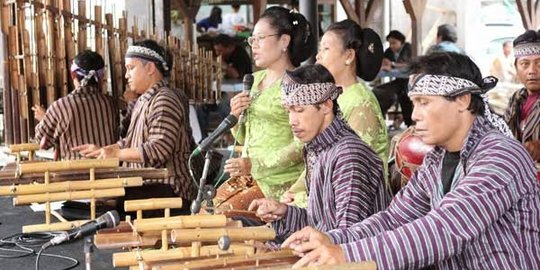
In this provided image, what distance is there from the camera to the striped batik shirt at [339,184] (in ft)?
8.68

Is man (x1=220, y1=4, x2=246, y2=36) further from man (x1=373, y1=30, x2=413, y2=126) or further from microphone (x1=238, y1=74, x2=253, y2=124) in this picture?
microphone (x1=238, y1=74, x2=253, y2=124)

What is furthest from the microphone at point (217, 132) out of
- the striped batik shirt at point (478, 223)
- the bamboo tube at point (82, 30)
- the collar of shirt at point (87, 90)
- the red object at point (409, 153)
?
Result: the bamboo tube at point (82, 30)

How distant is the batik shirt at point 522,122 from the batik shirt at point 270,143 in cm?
127

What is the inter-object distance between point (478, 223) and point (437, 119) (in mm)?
285

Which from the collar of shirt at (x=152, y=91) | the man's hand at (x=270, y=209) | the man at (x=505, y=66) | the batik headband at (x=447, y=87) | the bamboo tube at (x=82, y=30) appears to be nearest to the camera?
the batik headband at (x=447, y=87)

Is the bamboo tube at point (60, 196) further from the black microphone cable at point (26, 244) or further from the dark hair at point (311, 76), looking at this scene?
the dark hair at point (311, 76)

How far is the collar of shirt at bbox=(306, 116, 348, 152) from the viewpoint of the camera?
A: 2775mm

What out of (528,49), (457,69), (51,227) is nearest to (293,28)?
(528,49)

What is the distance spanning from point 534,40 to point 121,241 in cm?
267

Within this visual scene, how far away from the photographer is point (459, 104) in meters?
2.15

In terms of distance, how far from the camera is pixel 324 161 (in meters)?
2.76

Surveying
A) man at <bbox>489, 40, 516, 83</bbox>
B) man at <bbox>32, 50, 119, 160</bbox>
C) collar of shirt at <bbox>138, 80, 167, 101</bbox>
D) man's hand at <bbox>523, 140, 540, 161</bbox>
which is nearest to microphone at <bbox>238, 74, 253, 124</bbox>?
collar of shirt at <bbox>138, 80, 167, 101</bbox>

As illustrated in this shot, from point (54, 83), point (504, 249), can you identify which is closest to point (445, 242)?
point (504, 249)

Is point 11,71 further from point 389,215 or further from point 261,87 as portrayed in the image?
point 389,215
